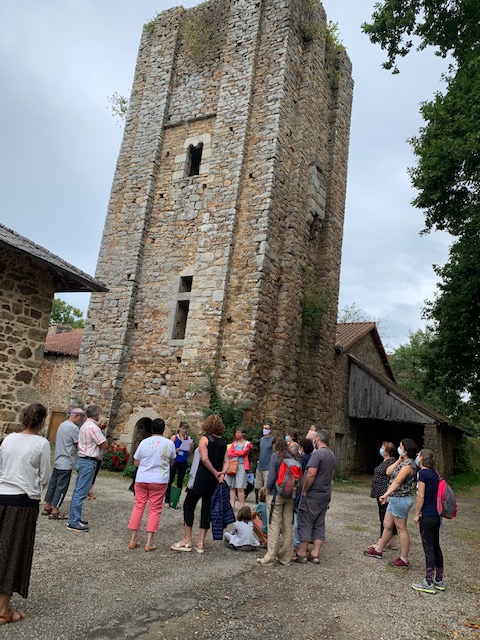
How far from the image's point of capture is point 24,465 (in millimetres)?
3615

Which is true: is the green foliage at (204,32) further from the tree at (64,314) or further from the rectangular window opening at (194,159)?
the tree at (64,314)

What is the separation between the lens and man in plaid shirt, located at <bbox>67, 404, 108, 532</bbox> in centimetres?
609

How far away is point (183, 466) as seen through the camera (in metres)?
8.80

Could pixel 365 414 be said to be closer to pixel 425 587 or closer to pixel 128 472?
pixel 128 472

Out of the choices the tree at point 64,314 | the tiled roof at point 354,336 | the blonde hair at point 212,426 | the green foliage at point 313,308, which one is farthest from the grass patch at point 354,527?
the tree at point 64,314

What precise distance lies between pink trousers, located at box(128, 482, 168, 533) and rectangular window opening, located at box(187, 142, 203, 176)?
34.5 feet

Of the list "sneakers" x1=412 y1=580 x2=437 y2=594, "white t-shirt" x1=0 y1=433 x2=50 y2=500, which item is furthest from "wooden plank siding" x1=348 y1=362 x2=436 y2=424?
"white t-shirt" x1=0 y1=433 x2=50 y2=500

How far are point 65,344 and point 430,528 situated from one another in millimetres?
19660

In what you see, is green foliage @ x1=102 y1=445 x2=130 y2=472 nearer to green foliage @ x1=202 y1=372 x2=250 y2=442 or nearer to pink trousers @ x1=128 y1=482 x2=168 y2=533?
green foliage @ x1=202 y1=372 x2=250 y2=442

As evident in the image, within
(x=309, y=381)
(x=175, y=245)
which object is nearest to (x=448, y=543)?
(x=309, y=381)

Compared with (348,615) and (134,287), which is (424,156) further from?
(348,615)

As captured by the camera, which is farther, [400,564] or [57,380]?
[57,380]

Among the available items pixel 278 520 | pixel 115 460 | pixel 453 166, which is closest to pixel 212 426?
pixel 278 520

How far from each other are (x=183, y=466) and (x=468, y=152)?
30.7 ft
